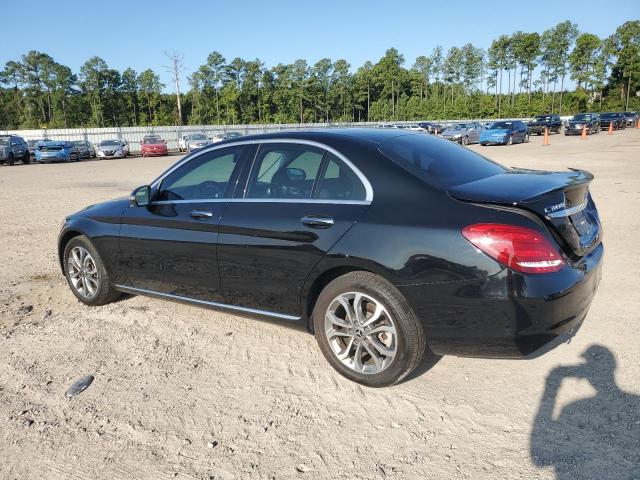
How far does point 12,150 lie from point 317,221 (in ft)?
110

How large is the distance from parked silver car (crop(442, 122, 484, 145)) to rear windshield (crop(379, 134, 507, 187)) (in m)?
34.5

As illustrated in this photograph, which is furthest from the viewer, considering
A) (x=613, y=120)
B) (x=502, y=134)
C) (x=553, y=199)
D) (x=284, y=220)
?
(x=613, y=120)

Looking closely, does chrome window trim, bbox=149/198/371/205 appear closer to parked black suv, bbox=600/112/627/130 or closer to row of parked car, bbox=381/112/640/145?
row of parked car, bbox=381/112/640/145

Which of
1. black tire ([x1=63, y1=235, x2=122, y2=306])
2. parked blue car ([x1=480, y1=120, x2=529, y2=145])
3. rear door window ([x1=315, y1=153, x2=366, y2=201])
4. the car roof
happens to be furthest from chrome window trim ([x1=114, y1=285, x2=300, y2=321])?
parked blue car ([x1=480, y1=120, x2=529, y2=145])

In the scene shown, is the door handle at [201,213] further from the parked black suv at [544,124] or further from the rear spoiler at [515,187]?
the parked black suv at [544,124]

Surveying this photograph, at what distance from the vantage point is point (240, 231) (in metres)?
3.70

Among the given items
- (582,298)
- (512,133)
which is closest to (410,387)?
(582,298)

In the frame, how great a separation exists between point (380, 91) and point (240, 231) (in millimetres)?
110014

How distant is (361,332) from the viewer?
323cm

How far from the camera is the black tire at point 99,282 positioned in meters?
4.78

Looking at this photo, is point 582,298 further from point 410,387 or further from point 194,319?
point 194,319

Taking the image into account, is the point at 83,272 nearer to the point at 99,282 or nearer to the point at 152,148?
the point at 99,282

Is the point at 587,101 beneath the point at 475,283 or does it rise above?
above

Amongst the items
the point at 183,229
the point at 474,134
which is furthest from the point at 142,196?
the point at 474,134
